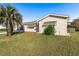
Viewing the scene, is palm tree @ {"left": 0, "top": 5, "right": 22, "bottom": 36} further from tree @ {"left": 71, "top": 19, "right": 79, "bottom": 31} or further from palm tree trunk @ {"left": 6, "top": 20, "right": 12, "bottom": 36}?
tree @ {"left": 71, "top": 19, "right": 79, "bottom": 31}

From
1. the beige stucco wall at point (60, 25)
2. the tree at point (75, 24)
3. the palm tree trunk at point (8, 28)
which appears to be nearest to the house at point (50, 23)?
the beige stucco wall at point (60, 25)

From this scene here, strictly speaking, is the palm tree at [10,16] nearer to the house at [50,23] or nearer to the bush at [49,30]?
the house at [50,23]

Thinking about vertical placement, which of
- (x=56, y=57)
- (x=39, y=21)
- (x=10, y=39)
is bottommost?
(x=56, y=57)

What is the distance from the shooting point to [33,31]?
4.15m

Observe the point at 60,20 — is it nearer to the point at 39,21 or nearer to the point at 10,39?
the point at 39,21

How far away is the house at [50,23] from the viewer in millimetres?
4047

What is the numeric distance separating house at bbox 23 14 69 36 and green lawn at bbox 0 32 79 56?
8 centimetres

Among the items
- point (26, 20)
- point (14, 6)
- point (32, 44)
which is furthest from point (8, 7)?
point (32, 44)

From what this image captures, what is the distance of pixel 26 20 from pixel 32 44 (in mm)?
395

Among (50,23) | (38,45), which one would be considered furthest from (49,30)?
(38,45)

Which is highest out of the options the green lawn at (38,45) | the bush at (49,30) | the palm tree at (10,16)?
the palm tree at (10,16)

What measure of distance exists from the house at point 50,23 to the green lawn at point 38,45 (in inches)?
3.2

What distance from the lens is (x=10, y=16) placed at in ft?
13.5

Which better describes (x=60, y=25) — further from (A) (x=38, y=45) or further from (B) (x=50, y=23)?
(A) (x=38, y=45)
